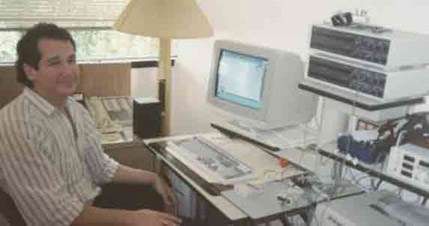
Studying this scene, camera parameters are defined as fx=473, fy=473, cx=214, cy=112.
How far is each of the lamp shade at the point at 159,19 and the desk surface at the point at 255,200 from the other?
821mm

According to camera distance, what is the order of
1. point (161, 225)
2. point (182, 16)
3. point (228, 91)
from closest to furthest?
1. point (161, 225)
2. point (228, 91)
3. point (182, 16)

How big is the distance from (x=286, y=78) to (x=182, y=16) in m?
0.73

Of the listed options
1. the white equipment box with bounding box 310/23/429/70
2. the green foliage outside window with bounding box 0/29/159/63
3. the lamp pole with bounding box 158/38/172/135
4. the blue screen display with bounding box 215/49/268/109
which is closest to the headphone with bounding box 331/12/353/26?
the white equipment box with bounding box 310/23/429/70

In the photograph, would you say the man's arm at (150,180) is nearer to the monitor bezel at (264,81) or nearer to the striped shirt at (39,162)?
the striped shirt at (39,162)

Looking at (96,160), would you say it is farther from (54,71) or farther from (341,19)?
(341,19)

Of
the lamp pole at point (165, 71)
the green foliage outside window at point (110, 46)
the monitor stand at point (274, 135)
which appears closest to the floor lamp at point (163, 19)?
the lamp pole at point (165, 71)

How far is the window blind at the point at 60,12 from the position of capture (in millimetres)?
2953

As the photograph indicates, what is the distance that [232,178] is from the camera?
185cm

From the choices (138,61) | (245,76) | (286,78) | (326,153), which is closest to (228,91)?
(245,76)

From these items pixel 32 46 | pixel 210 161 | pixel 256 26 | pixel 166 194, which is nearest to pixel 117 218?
pixel 166 194

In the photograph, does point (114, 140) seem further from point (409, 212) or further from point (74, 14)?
point (409, 212)

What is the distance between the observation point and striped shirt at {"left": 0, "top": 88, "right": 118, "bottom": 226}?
160cm

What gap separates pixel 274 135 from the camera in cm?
213

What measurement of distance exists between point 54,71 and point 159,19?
814 millimetres
